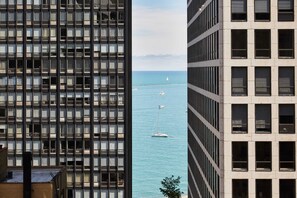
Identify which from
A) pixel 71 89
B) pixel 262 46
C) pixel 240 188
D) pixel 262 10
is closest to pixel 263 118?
pixel 262 46

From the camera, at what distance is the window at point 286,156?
43.0 metres

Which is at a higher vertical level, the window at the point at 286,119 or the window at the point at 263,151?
the window at the point at 286,119

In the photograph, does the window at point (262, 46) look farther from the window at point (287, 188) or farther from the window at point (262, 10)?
the window at point (287, 188)

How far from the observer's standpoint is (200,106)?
63.6 m

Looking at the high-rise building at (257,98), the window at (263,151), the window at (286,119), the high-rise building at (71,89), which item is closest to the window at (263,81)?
the high-rise building at (257,98)

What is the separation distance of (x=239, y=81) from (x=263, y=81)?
1809 mm

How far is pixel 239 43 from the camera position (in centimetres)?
4353

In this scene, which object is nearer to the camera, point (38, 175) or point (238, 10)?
point (238, 10)

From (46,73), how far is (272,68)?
7564cm

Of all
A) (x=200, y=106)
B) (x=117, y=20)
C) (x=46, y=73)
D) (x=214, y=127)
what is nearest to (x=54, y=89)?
(x=46, y=73)

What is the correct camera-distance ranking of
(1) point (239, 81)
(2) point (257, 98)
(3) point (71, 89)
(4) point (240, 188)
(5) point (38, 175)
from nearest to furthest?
(2) point (257, 98), (4) point (240, 188), (1) point (239, 81), (5) point (38, 175), (3) point (71, 89)

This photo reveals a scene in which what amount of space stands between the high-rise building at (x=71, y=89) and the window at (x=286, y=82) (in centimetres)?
6793

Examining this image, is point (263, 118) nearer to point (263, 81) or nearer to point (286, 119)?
point (286, 119)

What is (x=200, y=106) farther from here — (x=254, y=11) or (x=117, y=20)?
(x=117, y=20)
